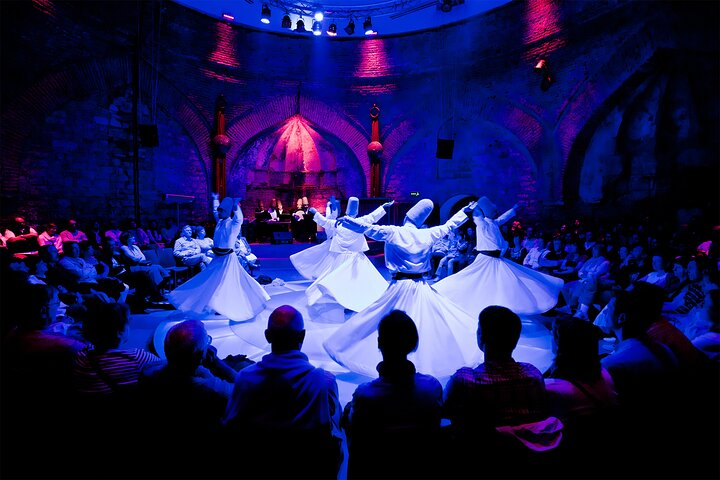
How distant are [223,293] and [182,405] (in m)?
4.18

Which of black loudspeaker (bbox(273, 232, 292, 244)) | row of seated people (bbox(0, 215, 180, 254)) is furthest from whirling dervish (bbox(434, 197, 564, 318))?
black loudspeaker (bbox(273, 232, 292, 244))

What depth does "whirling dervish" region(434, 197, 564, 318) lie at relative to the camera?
6.26 m

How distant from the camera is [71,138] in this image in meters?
11.6

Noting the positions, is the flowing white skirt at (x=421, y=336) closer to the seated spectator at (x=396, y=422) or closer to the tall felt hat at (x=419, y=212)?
the tall felt hat at (x=419, y=212)

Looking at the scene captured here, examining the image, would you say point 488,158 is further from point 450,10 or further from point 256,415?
point 256,415

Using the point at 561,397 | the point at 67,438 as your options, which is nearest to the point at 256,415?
the point at 67,438

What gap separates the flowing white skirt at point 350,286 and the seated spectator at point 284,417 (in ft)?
12.7

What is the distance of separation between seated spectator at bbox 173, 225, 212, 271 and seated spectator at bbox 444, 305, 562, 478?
24.9 feet

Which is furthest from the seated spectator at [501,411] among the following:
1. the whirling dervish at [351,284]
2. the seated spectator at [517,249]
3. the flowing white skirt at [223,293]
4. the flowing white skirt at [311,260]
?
the seated spectator at [517,249]

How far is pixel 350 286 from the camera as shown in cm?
640

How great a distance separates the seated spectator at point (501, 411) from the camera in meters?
1.88

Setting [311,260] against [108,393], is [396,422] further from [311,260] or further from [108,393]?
[311,260]

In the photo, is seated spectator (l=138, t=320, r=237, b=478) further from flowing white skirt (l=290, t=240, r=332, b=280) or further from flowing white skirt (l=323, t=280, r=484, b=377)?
flowing white skirt (l=290, t=240, r=332, b=280)

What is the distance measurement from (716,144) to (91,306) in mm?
13002
